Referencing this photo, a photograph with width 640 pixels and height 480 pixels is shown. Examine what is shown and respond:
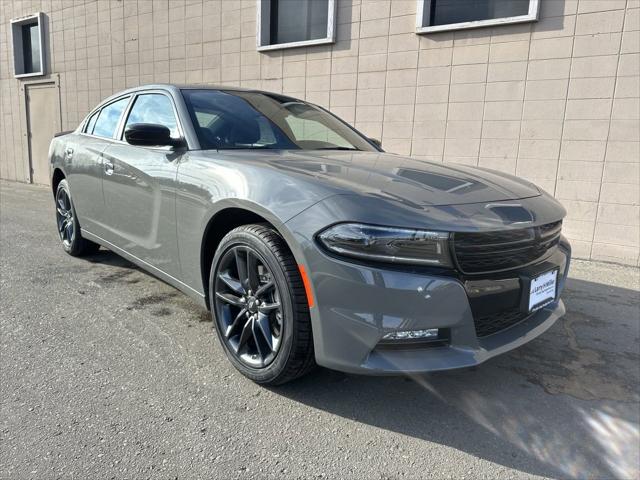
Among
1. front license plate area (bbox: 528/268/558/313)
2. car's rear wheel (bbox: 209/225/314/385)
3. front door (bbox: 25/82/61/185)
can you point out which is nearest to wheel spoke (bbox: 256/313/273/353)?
car's rear wheel (bbox: 209/225/314/385)

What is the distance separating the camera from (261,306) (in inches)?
93.6

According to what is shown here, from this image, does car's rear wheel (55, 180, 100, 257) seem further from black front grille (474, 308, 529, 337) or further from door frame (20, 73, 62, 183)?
door frame (20, 73, 62, 183)

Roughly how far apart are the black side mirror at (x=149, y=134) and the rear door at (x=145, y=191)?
0.35 ft

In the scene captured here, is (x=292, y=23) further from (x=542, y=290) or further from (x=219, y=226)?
(x=542, y=290)

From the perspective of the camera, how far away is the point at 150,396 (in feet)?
7.79

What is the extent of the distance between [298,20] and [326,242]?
255 inches

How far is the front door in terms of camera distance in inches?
458

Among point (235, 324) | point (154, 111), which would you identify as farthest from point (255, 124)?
point (235, 324)

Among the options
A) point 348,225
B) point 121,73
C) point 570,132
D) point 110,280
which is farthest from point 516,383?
point 121,73

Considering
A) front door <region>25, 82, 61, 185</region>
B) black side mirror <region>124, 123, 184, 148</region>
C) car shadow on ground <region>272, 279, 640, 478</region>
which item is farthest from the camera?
front door <region>25, 82, 61, 185</region>

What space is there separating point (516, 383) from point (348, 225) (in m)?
1.38

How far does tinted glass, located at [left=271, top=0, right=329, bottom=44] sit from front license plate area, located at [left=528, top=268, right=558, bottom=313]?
5808 mm

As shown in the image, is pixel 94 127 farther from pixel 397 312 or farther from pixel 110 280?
pixel 397 312

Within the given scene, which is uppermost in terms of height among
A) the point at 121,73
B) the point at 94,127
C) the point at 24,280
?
the point at 121,73
